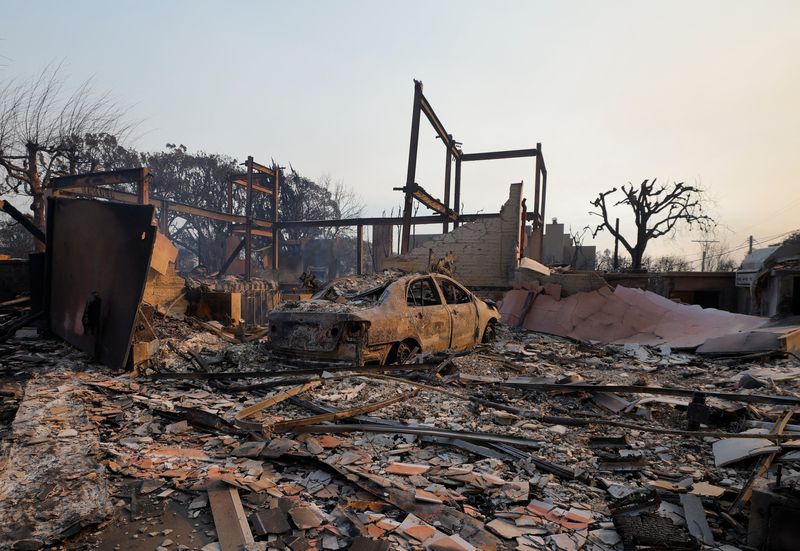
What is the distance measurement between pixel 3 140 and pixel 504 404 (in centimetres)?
1628

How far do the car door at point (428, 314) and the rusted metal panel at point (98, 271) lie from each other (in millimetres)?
3613

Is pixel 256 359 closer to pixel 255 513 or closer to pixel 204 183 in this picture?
pixel 255 513

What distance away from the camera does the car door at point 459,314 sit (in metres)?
7.43

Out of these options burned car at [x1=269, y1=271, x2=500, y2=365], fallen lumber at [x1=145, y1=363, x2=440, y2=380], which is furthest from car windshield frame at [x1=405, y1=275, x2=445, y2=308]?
fallen lumber at [x1=145, y1=363, x2=440, y2=380]

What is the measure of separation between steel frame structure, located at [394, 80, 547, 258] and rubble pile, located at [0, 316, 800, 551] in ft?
25.5

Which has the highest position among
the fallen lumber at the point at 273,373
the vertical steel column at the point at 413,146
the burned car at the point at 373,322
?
the vertical steel column at the point at 413,146

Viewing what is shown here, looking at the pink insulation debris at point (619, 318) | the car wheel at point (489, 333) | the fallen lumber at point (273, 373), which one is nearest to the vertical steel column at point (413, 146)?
the pink insulation debris at point (619, 318)

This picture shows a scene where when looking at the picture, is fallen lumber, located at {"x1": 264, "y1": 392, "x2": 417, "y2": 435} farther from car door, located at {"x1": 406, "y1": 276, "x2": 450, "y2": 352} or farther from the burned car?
car door, located at {"x1": 406, "y1": 276, "x2": 450, "y2": 352}

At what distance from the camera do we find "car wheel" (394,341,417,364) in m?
6.28

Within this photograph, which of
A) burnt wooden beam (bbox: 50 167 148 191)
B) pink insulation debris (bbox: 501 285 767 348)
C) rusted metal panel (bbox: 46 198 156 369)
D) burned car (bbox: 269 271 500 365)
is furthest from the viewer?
pink insulation debris (bbox: 501 285 767 348)

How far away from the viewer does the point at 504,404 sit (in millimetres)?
4781

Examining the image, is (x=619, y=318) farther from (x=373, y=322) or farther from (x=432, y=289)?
(x=373, y=322)

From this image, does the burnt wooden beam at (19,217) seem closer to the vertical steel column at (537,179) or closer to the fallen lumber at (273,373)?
the fallen lumber at (273,373)

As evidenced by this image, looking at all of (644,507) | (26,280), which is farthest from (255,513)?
(26,280)
